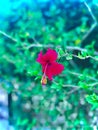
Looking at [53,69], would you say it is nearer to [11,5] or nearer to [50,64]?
[50,64]

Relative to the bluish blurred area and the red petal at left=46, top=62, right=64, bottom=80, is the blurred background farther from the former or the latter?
the red petal at left=46, top=62, right=64, bottom=80

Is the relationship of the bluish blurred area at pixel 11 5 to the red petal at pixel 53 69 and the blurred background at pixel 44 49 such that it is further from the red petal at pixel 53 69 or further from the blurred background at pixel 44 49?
the red petal at pixel 53 69

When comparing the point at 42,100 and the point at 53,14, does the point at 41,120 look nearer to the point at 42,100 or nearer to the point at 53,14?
the point at 42,100

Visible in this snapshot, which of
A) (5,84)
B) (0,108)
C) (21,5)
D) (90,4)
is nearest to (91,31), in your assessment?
(90,4)

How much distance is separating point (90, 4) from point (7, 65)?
2.65ft

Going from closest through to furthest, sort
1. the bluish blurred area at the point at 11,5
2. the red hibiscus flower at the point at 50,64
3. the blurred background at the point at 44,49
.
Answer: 1. the red hibiscus flower at the point at 50,64
2. the blurred background at the point at 44,49
3. the bluish blurred area at the point at 11,5

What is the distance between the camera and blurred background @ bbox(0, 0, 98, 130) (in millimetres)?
2852

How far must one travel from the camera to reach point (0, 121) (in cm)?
321

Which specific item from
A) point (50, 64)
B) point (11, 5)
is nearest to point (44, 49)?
point (11, 5)

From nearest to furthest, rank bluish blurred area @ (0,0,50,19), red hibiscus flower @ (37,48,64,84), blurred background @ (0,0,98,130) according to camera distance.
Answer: red hibiscus flower @ (37,48,64,84) < blurred background @ (0,0,98,130) < bluish blurred area @ (0,0,50,19)

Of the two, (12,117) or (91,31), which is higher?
(91,31)

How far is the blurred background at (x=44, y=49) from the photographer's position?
2.85 metres

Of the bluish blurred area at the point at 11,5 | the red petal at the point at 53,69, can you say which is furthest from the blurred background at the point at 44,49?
the red petal at the point at 53,69

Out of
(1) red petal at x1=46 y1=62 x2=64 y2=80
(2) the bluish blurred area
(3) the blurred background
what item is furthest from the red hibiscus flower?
(2) the bluish blurred area
